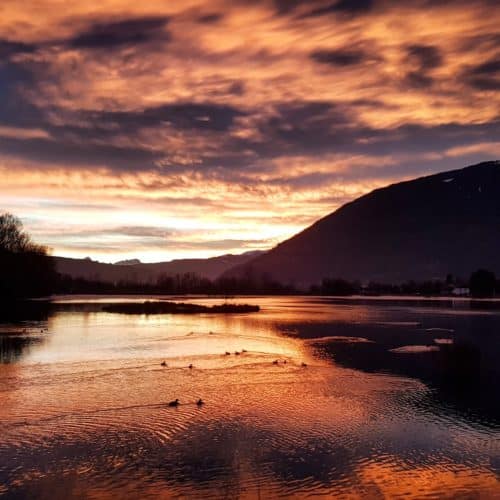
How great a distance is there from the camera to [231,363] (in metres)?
36.2

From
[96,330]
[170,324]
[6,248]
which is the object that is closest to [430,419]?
[96,330]

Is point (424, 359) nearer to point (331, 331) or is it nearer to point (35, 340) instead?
point (331, 331)

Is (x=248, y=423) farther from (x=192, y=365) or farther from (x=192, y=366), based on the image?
(x=192, y=365)

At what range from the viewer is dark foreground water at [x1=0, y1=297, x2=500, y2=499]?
15.4 meters

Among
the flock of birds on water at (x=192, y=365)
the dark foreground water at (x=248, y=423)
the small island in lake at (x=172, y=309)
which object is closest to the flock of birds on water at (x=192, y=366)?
the flock of birds on water at (x=192, y=365)

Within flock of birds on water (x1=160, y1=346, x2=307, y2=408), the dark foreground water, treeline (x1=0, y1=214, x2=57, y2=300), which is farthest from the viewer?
treeline (x1=0, y1=214, x2=57, y2=300)

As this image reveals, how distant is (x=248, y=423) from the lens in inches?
844

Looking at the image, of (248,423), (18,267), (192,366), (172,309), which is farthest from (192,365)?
(18,267)

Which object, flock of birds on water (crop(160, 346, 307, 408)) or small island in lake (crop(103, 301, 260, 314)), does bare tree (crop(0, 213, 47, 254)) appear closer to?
small island in lake (crop(103, 301, 260, 314))

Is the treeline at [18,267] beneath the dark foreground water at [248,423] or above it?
above

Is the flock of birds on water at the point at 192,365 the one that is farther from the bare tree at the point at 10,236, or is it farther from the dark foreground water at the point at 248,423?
the bare tree at the point at 10,236

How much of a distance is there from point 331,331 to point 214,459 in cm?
4369

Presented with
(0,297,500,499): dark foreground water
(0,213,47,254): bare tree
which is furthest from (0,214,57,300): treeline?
(0,297,500,499): dark foreground water

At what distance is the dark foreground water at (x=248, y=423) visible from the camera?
1543cm
